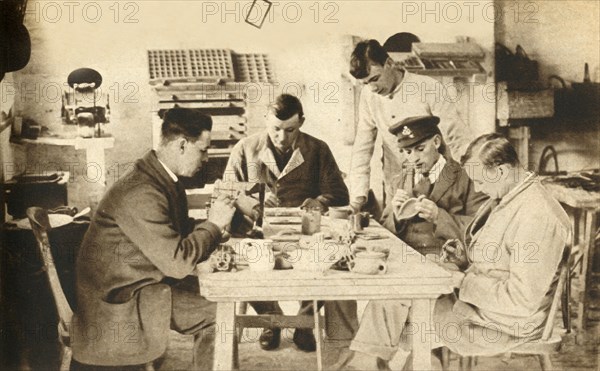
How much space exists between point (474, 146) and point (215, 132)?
135 cm

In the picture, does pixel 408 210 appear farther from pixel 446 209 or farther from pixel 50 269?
pixel 50 269

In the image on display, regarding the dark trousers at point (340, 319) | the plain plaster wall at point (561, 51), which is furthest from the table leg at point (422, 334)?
the plain plaster wall at point (561, 51)

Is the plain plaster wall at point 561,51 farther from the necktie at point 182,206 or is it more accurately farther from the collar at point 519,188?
the necktie at point 182,206

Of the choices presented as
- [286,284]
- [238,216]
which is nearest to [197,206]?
[238,216]

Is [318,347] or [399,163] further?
[399,163]

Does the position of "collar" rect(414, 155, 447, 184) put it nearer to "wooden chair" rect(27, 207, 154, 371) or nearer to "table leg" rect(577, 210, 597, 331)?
"table leg" rect(577, 210, 597, 331)

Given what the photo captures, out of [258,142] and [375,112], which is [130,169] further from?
[375,112]

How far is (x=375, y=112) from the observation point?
380 centimetres

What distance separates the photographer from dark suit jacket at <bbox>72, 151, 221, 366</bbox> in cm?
352

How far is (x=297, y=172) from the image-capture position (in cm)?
375

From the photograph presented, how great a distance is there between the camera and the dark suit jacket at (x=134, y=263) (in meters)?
3.52

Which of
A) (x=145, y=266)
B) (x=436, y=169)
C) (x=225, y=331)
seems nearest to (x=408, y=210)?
(x=436, y=169)

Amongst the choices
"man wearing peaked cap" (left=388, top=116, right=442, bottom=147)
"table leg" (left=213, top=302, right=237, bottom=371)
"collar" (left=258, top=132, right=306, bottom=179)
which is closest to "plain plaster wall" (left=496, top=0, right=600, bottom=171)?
"man wearing peaked cap" (left=388, top=116, right=442, bottom=147)

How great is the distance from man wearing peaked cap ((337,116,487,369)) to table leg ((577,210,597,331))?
58 cm
